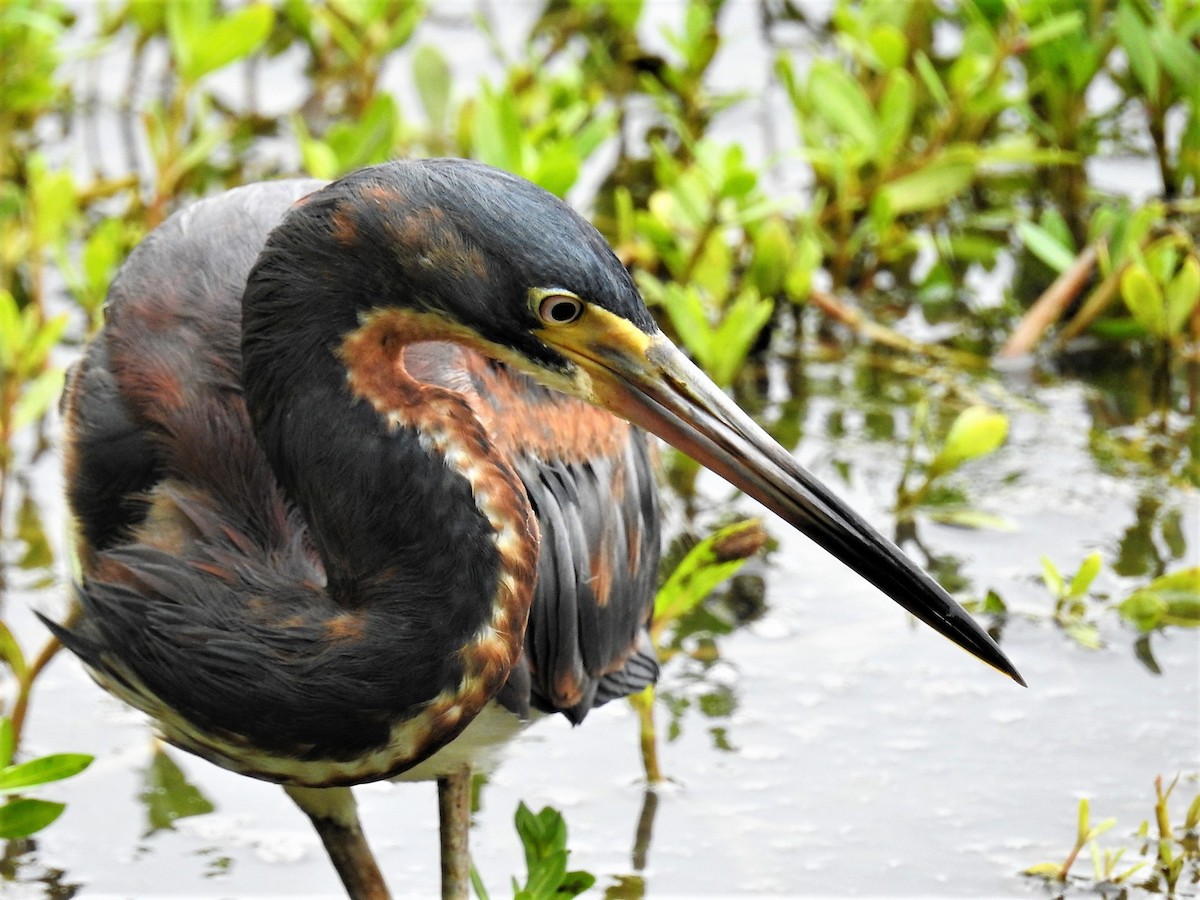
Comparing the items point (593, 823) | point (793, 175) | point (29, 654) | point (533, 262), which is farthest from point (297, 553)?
point (793, 175)

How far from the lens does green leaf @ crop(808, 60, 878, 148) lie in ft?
17.1

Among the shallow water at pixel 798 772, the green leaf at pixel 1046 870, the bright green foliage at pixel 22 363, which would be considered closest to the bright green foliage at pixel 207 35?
the bright green foliage at pixel 22 363

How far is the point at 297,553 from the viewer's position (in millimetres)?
2951

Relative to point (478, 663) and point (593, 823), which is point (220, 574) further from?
point (593, 823)

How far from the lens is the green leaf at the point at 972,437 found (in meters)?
4.23

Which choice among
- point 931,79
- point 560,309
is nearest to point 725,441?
point 560,309

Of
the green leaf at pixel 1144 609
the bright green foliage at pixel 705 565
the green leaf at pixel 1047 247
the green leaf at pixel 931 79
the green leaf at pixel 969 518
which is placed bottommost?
the bright green foliage at pixel 705 565

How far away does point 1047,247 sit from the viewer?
512 centimetres

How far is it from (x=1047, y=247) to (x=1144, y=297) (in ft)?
1.42

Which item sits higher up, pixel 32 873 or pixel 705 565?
pixel 705 565

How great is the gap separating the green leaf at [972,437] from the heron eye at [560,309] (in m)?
1.92

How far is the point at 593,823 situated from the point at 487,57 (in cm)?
386

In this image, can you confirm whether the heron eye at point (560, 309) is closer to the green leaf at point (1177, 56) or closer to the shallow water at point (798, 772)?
the shallow water at point (798, 772)

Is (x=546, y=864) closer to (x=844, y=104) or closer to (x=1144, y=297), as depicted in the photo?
(x=1144, y=297)
